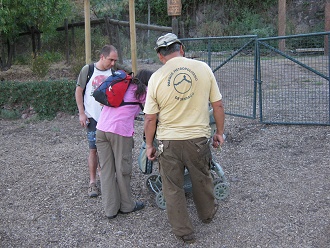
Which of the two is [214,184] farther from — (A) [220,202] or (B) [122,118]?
(B) [122,118]

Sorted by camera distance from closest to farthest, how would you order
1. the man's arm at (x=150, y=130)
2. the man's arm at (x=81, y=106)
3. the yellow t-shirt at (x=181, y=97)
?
the yellow t-shirt at (x=181, y=97)
the man's arm at (x=150, y=130)
the man's arm at (x=81, y=106)

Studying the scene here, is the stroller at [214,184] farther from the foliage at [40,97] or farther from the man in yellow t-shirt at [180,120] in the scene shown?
the foliage at [40,97]

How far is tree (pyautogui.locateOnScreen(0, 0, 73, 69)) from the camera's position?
1095 cm

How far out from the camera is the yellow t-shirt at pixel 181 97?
4.07 meters

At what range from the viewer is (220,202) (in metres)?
5.17

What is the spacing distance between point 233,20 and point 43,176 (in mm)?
17407

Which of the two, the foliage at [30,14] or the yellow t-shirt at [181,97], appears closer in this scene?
the yellow t-shirt at [181,97]

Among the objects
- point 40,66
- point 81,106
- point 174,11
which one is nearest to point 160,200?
point 81,106

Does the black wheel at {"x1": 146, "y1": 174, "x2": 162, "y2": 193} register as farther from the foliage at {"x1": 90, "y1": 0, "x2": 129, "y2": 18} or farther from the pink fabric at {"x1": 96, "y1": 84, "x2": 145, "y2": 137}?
the foliage at {"x1": 90, "y1": 0, "x2": 129, "y2": 18}

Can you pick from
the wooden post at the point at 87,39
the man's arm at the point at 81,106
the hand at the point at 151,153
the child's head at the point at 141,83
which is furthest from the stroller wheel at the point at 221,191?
the wooden post at the point at 87,39

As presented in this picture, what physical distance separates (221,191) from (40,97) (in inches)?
232

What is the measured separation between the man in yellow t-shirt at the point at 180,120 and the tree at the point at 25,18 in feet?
24.8

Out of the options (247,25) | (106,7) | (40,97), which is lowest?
(40,97)

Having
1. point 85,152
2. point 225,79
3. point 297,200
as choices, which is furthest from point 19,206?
point 225,79
